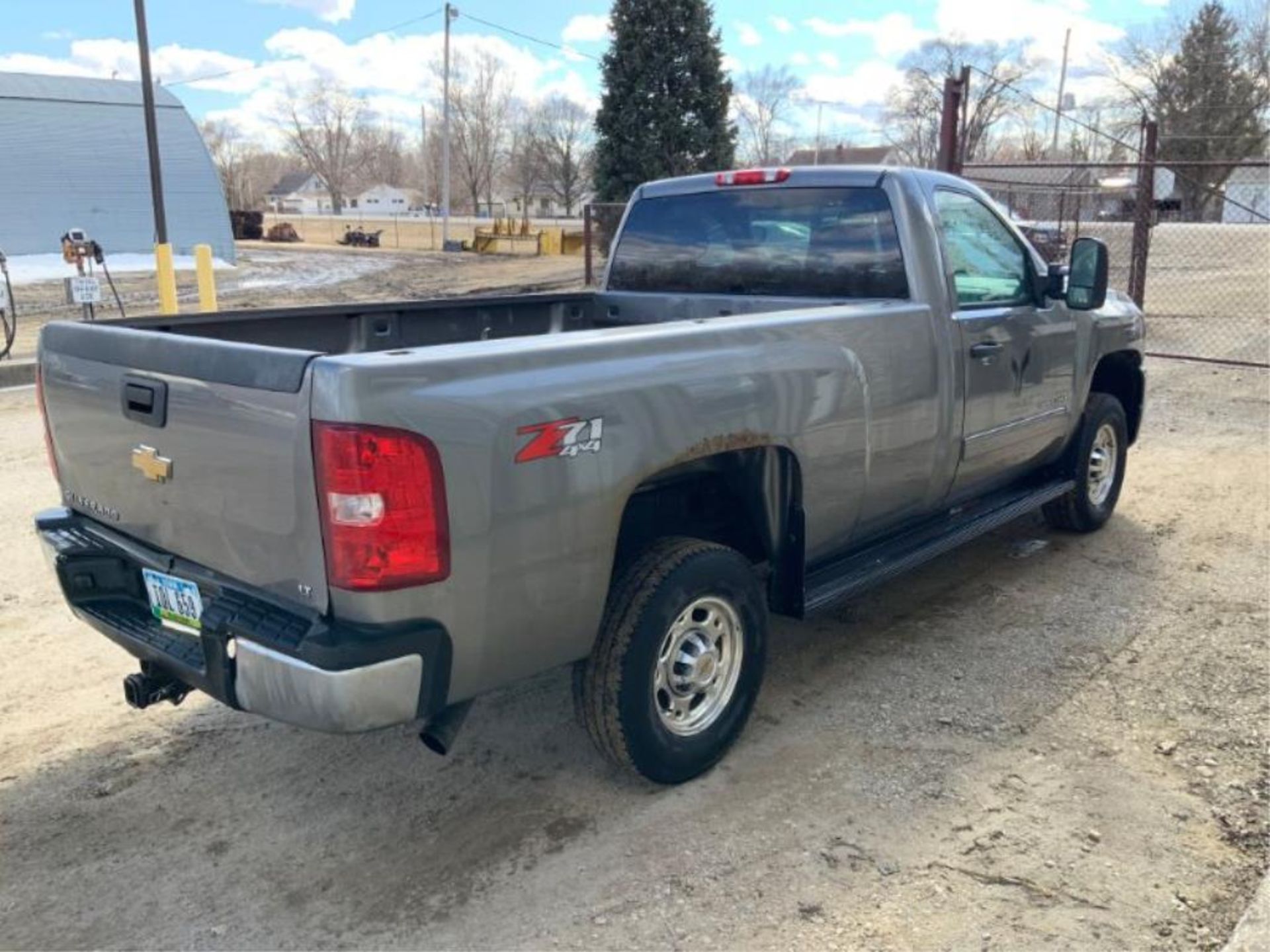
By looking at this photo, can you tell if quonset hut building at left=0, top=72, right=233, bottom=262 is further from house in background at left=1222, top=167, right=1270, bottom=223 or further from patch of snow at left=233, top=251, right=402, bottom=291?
house in background at left=1222, top=167, right=1270, bottom=223

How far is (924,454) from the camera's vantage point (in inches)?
171

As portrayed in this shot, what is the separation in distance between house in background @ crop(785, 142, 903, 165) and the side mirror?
6946cm

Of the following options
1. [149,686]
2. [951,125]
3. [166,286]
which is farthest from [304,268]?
[149,686]

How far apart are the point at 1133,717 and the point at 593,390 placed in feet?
8.28

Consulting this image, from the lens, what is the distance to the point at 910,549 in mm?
4500

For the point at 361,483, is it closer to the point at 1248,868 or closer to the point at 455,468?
the point at 455,468

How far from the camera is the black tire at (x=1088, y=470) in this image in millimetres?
5840

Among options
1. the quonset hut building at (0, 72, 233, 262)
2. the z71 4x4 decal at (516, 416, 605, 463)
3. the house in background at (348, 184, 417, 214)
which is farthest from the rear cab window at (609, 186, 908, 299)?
the house in background at (348, 184, 417, 214)

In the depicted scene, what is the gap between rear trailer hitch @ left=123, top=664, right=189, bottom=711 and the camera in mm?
3289

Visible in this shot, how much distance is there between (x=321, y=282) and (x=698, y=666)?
80.2ft

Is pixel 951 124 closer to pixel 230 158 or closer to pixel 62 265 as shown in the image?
pixel 62 265

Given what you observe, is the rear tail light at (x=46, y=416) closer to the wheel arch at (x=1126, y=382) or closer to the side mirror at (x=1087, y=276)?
the side mirror at (x=1087, y=276)

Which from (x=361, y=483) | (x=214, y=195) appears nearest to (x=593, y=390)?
(x=361, y=483)

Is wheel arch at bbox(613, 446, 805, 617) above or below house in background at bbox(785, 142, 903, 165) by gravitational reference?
below
